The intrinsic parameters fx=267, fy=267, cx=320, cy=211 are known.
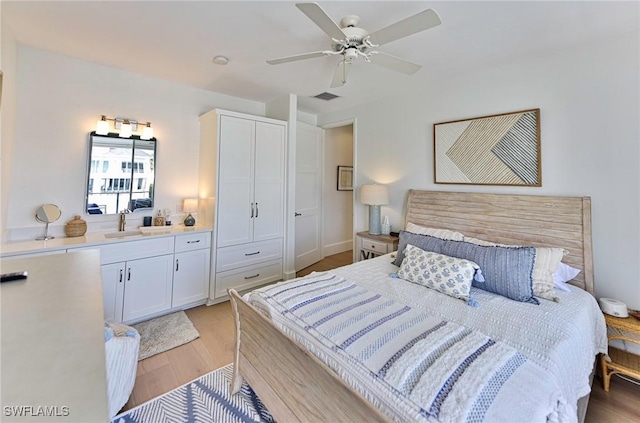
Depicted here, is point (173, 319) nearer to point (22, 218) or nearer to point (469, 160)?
point (22, 218)

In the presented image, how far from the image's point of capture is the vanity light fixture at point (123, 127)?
2.77m

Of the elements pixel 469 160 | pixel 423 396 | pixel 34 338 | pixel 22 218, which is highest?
pixel 469 160

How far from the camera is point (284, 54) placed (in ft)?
8.07

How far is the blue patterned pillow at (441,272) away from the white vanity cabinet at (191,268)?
2191 mm

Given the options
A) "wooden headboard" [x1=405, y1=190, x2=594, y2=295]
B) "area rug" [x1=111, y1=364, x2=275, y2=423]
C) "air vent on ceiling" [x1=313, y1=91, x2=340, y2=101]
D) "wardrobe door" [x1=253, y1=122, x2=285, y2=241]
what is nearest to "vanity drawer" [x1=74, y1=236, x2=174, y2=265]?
"wardrobe door" [x1=253, y1=122, x2=285, y2=241]

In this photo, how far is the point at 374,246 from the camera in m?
3.33

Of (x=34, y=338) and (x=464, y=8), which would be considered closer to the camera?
(x=34, y=338)

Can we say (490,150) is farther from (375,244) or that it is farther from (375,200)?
(375,244)

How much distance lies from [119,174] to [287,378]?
2.84m

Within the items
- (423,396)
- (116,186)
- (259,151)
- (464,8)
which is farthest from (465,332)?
(116,186)

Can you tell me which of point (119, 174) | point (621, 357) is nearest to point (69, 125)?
point (119, 174)

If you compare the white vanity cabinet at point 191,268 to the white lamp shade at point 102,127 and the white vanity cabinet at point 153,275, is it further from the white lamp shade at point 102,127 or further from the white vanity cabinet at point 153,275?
the white lamp shade at point 102,127

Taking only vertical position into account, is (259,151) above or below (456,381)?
above

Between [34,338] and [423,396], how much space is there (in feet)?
4.16
